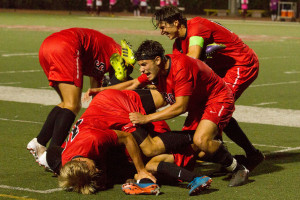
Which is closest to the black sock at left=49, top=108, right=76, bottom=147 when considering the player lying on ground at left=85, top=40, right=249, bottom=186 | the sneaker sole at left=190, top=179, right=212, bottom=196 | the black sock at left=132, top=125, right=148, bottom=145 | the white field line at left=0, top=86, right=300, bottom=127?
the black sock at left=132, top=125, right=148, bottom=145

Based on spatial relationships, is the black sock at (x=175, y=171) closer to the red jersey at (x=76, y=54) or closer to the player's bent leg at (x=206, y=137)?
the player's bent leg at (x=206, y=137)

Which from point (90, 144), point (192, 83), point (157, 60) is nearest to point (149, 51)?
point (157, 60)

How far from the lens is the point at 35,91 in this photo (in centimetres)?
1368

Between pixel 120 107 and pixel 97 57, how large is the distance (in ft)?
4.17

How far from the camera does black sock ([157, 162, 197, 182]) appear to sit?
6734 millimetres

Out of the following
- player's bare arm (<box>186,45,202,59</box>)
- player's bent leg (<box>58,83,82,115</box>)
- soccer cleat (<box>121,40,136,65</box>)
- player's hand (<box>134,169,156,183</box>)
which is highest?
player's bare arm (<box>186,45,202,59</box>)

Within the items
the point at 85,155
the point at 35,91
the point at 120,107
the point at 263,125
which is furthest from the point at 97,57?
the point at 35,91

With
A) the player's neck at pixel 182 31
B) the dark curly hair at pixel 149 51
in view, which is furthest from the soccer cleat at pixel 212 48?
the dark curly hair at pixel 149 51

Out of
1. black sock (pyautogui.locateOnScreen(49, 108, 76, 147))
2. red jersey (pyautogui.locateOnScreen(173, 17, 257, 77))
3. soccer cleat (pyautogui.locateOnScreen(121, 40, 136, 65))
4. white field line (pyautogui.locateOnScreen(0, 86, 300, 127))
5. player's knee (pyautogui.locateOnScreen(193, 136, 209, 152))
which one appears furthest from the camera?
white field line (pyautogui.locateOnScreen(0, 86, 300, 127))

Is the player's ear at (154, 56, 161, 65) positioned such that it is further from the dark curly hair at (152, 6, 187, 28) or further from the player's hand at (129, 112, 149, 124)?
the dark curly hair at (152, 6, 187, 28)

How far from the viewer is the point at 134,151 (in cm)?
680

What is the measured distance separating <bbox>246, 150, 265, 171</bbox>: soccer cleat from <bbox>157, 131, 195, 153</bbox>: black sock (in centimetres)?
76

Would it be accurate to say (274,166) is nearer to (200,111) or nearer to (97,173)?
(200,111)

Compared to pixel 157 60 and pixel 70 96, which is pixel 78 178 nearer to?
pixel 157 60
